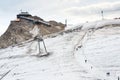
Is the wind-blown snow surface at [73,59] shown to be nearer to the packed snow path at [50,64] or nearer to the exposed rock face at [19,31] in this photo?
the packed snow path at [50,64]

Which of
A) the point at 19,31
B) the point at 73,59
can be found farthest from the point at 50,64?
the point at 19,31

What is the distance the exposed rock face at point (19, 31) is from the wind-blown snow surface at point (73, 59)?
15263 millimetres

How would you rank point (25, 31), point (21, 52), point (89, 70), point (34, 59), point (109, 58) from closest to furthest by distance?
point (89, 70), point (109, 58), point (34, 59), point (21, 52), point (25, 31)

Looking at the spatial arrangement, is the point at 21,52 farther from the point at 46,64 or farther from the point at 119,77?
the point at 119,77

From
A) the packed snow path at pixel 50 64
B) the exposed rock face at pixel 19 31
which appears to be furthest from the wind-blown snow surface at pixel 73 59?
the exposed rock face at pixel 19 31

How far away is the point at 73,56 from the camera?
2403cm

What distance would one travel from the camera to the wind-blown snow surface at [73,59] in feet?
62.2

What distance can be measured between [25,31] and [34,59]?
26.2 metres

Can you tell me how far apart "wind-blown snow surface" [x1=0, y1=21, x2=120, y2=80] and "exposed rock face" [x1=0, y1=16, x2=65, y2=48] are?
15263 mm

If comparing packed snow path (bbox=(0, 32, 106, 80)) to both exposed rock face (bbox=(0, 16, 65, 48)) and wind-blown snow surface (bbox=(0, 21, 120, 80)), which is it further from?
exposed rock face (bbox=(0, 16, 65, 48))

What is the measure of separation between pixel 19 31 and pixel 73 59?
29.7 m

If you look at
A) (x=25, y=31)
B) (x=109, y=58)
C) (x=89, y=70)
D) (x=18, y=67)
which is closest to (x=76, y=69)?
(x=89, y=70)

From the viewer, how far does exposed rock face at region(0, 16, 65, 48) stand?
4797cm

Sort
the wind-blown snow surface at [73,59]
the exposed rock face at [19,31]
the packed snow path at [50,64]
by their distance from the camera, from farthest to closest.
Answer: the exposed rock face at [19,31] → the packed snow path at [50,64] → the wind-blown snow surface at [73,59]
